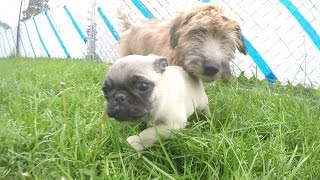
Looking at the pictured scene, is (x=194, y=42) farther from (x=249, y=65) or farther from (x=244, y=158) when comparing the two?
(x=249, y=65)

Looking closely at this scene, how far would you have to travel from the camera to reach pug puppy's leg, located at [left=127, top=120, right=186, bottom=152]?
2.72m

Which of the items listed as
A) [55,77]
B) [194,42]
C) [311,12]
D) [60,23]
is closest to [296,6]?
[311,12]

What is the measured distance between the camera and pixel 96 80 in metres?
5.50

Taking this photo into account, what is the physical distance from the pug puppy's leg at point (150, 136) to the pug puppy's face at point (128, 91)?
205 mm

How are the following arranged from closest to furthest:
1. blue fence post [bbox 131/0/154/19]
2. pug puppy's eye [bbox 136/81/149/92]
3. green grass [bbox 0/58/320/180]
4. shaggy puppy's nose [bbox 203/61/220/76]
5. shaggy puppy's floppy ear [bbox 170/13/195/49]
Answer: green grass [bbox 0/58/320/180] → pug puppy's eye [bbox 136/81/149/92] → shaggy puppy's nose [bbox 203/61/220/76] → shaggy puppy's floppy ear [bbox 170/13/195/49] → blue fence post [bbox 131/0/154/19]

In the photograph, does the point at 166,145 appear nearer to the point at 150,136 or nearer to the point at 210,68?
the point at 150,136

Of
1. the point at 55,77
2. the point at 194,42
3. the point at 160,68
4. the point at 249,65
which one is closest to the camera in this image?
the point at 160,68

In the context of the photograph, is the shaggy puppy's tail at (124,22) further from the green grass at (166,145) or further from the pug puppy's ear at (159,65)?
the pug puppy's ear at (159,65)

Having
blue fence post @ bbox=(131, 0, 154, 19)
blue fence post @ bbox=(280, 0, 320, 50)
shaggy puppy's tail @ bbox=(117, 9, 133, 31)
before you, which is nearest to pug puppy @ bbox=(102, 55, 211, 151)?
shaggy puppy's tail @ bbox=(117, 9, 133, 31)

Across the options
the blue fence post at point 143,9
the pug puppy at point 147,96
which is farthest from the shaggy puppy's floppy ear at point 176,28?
the blue fence post at point 143,9

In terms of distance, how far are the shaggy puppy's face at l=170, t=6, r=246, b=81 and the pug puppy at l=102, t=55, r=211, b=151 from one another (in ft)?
1.22

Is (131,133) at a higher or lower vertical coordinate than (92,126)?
lower

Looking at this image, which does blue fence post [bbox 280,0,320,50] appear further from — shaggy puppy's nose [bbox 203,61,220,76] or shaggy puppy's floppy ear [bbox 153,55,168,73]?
shaggy puppy's floppy ear [bbox 153,55,168,73]

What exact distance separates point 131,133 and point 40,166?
765 millimetres
